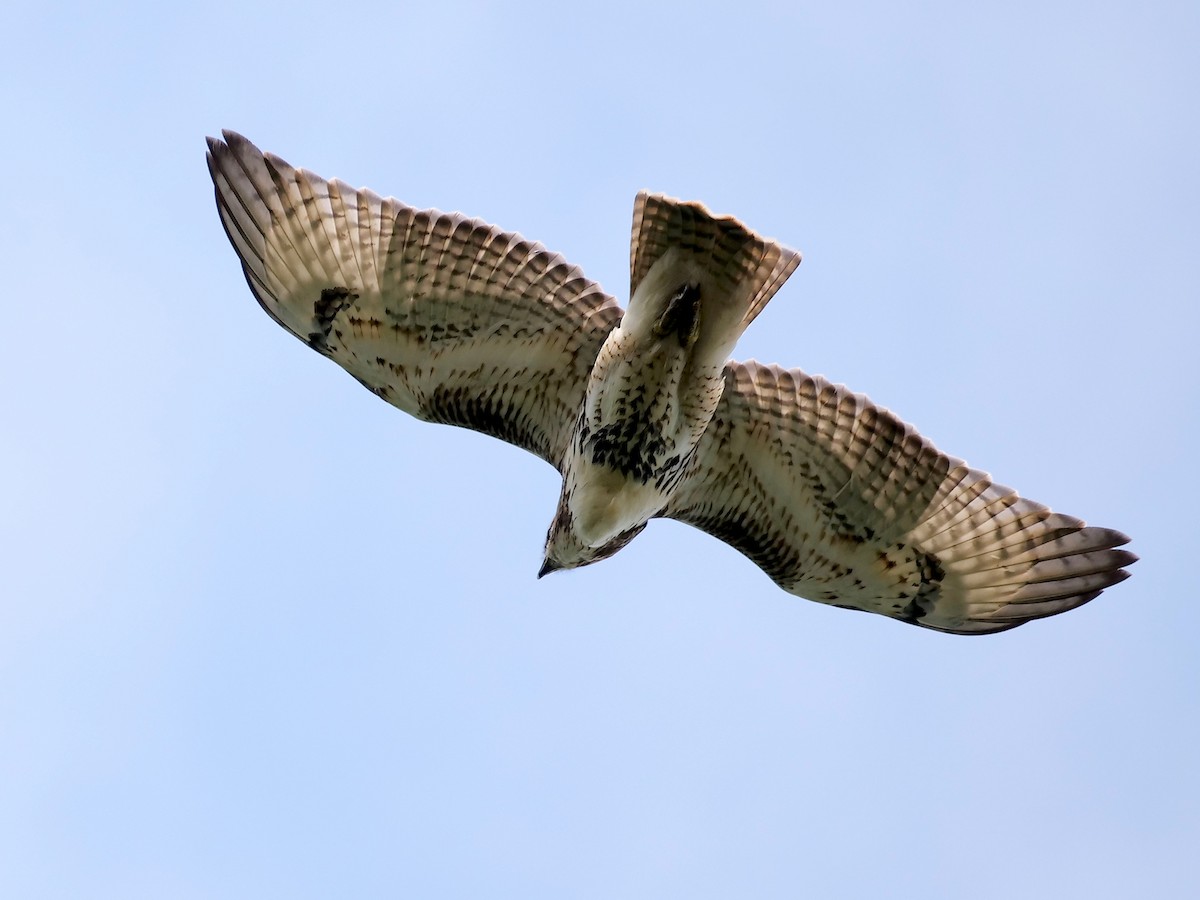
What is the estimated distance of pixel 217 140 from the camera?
975 centimetres

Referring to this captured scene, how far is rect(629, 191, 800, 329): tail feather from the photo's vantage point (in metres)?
9.12

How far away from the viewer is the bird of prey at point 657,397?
9.44 meters

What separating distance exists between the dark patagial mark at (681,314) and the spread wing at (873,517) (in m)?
0.53

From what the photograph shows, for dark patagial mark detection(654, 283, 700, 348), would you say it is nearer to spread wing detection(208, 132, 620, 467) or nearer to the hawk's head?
spread wing detection(208, 132, 620, 467)

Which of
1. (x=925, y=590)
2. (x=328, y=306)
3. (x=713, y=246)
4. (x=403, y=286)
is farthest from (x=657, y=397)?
(x=925, y=590)

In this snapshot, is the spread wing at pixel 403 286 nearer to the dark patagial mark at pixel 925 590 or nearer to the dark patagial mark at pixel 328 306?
the dark patagial mark at pixel 328 306

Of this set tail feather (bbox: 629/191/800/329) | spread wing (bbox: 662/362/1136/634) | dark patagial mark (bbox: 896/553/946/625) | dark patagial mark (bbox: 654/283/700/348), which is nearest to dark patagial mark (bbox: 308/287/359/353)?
tail feather (bbox: 629/191/800/329)

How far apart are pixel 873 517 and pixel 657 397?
5.10ft

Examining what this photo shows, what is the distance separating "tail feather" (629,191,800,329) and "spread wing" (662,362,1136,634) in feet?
2.23

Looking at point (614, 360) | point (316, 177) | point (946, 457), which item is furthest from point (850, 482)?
point (316, 177)

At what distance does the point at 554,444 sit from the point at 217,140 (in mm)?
2513

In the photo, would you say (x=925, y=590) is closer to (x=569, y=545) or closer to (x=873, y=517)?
(x=873, y=517)

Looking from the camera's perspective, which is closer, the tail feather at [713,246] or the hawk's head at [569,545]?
the tail feather at [713,246]

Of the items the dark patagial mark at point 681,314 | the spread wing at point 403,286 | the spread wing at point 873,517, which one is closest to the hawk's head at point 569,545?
the spread wing at point 873,517
